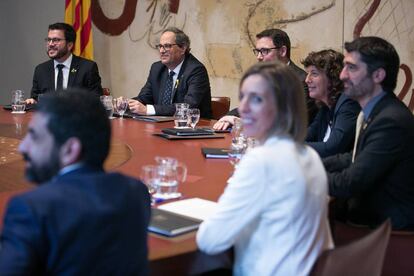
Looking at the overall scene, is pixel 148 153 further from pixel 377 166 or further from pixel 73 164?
pixel 73 164

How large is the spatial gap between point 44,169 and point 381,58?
168cm

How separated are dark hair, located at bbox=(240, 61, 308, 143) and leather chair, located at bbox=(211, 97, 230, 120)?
287 centimetres

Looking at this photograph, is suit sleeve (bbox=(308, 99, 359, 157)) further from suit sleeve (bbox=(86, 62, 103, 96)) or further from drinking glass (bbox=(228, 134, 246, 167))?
suit sleeve (bbox=(86, 62, 103, 96))

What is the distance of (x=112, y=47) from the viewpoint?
6.49 meters

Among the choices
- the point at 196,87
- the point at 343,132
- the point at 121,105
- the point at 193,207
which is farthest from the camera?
the point at 196,87

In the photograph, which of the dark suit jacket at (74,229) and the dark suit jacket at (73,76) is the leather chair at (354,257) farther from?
the dark suit jacket at (73,76)

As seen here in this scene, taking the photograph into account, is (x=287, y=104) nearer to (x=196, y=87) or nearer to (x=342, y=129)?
(x=342, y=129)

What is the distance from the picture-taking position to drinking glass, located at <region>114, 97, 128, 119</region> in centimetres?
389

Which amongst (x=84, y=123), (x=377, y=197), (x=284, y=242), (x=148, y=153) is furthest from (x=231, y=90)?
(x=84, y=123)

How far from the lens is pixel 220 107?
4574mm

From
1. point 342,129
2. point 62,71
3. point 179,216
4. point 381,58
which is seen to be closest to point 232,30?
point 62,71

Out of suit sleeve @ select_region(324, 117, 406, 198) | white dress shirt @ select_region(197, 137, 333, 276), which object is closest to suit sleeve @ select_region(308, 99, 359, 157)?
suit sleeve @ select_region(324, 117, 406, 198)

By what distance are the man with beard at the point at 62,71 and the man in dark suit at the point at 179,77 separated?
0.65 metres

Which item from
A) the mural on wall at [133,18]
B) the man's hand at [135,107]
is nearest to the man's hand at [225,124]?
the man's hand at [135,107]
